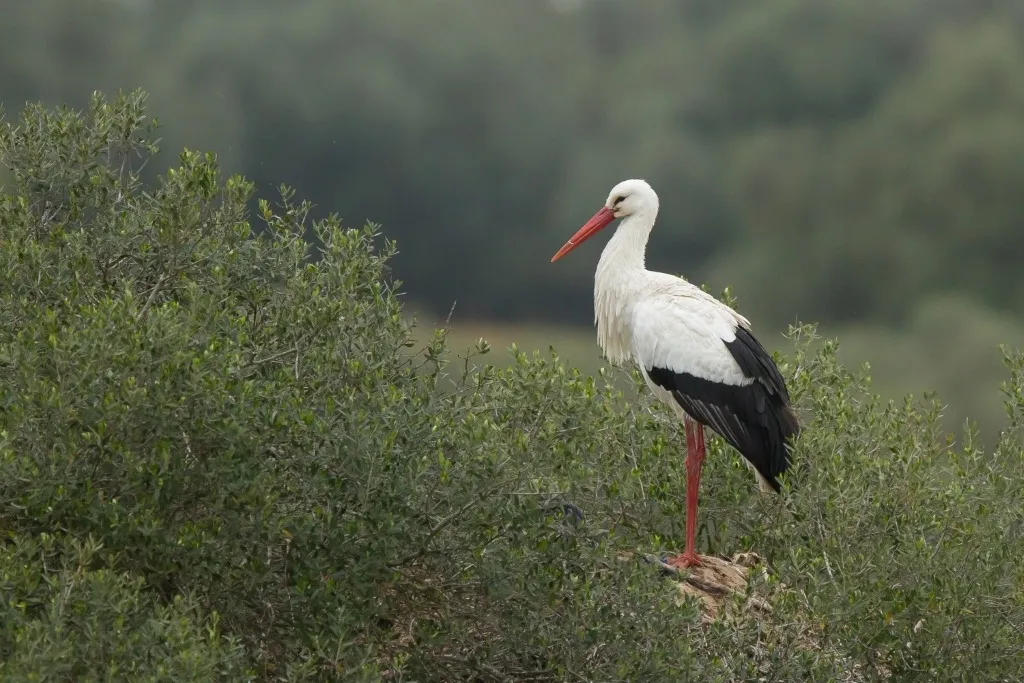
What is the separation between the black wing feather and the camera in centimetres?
782

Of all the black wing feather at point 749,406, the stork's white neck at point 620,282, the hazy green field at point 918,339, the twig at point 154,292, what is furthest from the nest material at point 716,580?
the hazy green field at point 918,339

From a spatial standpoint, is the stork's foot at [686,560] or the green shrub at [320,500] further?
the stork's foot at [686,560]

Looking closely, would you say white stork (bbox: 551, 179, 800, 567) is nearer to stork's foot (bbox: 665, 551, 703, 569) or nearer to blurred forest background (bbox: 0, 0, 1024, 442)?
stork's foot (bbox: 665, 551, 703, 569)

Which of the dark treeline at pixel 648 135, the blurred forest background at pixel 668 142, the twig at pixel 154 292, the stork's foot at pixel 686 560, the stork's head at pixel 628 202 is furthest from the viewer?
the dark treeline at pixel 648 135

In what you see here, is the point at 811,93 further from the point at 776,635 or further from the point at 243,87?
the point at 776,635

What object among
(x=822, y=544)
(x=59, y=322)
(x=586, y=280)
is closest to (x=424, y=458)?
(x=59, y=322)

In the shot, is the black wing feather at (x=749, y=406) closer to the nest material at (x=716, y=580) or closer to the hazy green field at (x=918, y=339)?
the nest material at (x=716, y=580)

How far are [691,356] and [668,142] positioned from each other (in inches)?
901

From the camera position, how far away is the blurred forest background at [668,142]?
911 inches

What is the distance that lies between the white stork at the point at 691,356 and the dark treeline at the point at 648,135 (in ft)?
38.0

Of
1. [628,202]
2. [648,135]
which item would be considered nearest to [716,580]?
[628,202]

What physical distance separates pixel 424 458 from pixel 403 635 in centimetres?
97

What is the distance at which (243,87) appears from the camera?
30.4 meters

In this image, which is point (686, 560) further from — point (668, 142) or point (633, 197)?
point (668, 142)
